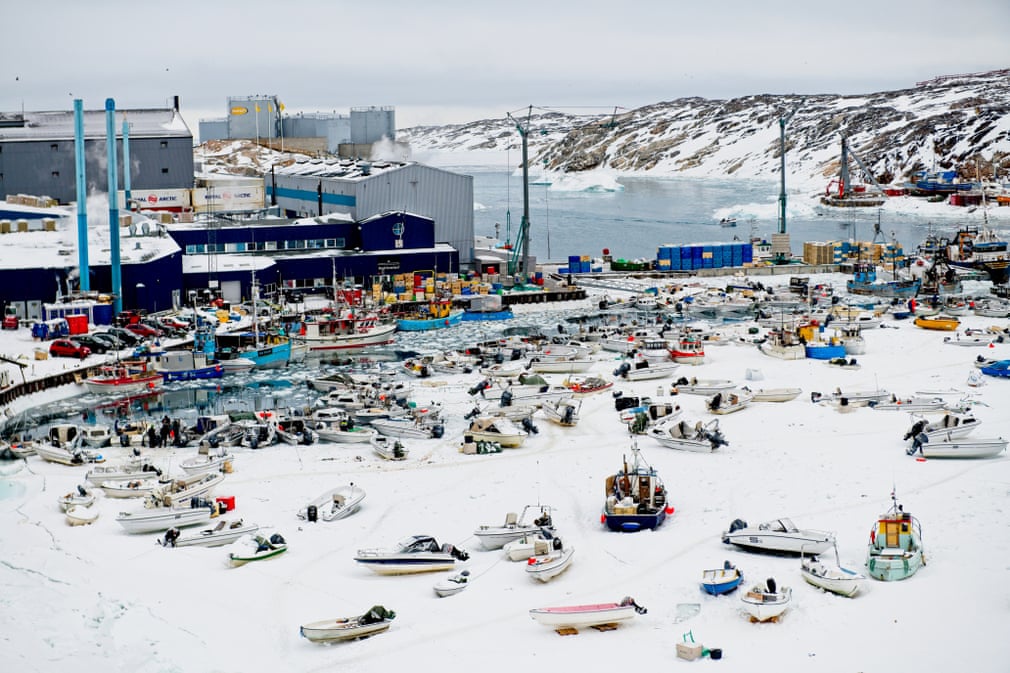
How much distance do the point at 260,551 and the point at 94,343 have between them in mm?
17225

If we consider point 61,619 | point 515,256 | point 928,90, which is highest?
point 928,90

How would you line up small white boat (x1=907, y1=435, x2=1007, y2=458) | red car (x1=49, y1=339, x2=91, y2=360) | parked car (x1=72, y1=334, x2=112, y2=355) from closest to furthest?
small white boat (x1=907, y1=435, x2=1007, y2=458) → red car (x1=49, y1=339, x2=91, y2=360) → parked car (x1=72, y1=334, x2=112, y2=355)

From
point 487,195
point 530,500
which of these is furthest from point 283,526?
point 487,195

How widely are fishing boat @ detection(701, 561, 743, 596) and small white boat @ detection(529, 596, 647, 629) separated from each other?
1.15 m

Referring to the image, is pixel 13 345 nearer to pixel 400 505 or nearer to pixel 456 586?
pixel 400 505

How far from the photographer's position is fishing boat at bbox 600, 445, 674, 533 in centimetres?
1695

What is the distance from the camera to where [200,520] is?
17938mm

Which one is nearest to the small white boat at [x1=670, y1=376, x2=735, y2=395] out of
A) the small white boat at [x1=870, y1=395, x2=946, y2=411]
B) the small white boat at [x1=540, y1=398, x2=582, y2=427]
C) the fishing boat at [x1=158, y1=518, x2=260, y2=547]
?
the small white boat at [x1=540, y1=398, x2=582, y2=427]

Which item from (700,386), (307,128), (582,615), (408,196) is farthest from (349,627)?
(307,128)

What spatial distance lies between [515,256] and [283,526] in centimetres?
3095

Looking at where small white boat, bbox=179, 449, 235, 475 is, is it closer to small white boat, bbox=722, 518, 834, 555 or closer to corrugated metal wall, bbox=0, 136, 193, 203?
small white boat, bbox=722, 518, 834, 555

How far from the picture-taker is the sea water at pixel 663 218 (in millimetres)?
74125

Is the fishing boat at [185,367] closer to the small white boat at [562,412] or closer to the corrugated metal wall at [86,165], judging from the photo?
the small white boat at [562,412]

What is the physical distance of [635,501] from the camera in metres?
17.3
